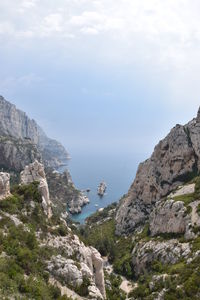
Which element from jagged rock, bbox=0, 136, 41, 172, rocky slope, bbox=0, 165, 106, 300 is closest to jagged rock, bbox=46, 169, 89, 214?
jagged rock, bbox=0, 136, 41, 172

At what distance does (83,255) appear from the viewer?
33719 millimetres

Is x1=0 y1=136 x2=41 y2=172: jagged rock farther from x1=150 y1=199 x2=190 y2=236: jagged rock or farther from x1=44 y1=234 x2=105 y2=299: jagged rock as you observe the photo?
x1=44 y1=234 x2=105 y2=299: jagged rock

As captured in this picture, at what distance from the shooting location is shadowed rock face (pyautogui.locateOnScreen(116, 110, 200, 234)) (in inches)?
2704

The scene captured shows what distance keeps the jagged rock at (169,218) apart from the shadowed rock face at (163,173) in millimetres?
13909

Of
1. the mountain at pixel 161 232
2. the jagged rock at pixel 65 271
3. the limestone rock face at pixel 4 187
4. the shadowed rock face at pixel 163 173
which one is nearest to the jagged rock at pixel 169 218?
the mountain at pixel 161 232

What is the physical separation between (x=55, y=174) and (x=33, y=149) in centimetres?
1859

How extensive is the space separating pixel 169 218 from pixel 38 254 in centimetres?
2920

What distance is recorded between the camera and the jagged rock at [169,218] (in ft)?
154

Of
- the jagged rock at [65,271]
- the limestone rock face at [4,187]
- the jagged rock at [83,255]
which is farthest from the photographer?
the limestone rock face at [4,187]

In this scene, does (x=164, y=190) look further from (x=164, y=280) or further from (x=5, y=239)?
(x=5, y=239)

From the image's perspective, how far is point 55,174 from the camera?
163875mm

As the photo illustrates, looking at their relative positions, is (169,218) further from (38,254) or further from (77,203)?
(77,203)

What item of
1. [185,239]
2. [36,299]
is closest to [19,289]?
[36,299]

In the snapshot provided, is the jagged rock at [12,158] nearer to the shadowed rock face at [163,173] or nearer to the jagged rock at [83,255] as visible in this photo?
the shadowed rock face at [163,173]
